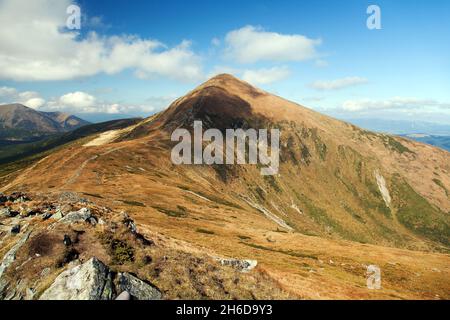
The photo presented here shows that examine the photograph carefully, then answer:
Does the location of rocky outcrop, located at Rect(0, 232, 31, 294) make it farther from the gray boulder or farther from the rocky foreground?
the gray boulder

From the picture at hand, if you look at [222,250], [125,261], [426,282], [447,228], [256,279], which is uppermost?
[125,261]

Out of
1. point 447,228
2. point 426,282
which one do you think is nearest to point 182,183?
point 426,282

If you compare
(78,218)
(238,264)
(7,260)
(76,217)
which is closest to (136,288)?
(7,260)

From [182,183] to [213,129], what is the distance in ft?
259

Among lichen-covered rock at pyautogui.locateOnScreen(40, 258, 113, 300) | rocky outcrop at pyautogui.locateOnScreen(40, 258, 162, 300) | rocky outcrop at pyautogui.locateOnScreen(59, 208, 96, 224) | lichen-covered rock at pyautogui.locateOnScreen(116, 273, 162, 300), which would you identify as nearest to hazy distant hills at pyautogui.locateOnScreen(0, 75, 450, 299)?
lichen-covered rock at pyautogui.locateOnScreen(116, 273, 162, 300)

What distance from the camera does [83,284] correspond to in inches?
837

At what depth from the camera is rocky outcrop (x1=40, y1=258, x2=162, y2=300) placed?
20781 millimetres

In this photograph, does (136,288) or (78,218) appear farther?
(78,218)

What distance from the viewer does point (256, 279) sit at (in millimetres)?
29266

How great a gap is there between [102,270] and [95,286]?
1548mm

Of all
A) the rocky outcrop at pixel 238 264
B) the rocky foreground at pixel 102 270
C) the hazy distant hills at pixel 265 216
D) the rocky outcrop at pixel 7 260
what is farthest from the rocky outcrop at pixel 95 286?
the rocky outcrop at pixel 238 264

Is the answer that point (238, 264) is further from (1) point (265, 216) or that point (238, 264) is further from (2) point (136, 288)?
(1) point (265, 216)
